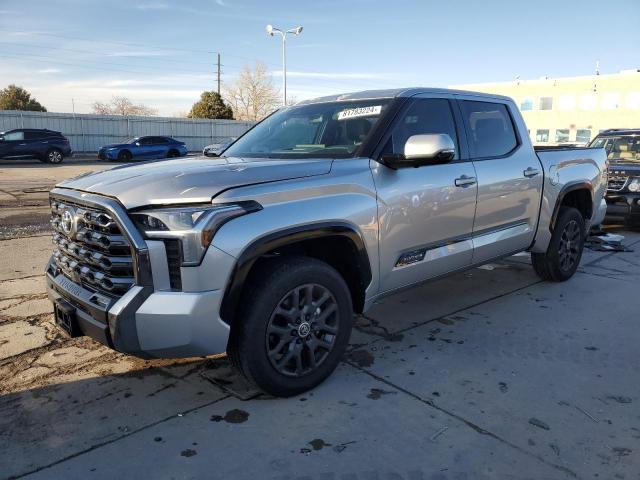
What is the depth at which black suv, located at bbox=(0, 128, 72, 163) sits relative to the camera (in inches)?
939

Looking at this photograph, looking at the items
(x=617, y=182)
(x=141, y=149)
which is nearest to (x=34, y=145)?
(x=141, y=149)

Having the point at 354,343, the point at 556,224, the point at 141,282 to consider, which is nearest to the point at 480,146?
the point at 556,224

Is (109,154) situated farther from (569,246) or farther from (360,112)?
(360,112)

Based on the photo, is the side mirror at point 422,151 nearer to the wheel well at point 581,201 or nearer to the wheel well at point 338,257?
the wheel well at point 338,257

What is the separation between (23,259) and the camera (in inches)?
259

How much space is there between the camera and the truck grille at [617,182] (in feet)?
28.7

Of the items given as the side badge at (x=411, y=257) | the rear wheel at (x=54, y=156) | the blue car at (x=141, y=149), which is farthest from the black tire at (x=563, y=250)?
the blue car at (x=141, y=149)

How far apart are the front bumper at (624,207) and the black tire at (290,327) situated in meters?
7.13

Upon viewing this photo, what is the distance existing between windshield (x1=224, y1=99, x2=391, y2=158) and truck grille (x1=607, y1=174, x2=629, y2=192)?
655 centimetres

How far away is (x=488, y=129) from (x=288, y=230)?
2.48 meters

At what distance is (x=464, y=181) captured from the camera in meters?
4.05

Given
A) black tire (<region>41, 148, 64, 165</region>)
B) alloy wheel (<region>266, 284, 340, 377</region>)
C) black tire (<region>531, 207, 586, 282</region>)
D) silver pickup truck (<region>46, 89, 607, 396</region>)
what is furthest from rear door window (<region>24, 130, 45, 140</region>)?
alloy wheel (<region>266, 284, 340, 377</region>)

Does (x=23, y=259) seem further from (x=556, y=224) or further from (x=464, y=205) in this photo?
(x=556, y=224)

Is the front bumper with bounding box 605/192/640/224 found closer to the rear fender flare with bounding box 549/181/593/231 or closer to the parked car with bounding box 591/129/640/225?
the parked car with bounding box 591/129/640/225
